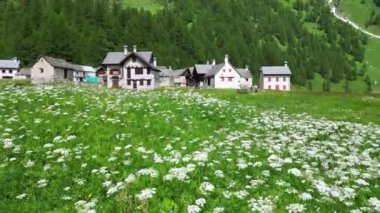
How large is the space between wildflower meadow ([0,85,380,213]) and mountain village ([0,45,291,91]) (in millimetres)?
47342

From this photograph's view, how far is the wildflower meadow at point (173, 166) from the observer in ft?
37.3

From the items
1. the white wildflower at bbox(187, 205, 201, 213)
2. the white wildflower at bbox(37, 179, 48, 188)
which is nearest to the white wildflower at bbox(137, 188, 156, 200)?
the white wildflower at bbox(187, 205, 201, 213)

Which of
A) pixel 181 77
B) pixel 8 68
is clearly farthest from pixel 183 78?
pixel 8 68

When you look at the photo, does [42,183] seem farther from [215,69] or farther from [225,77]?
[215,69]

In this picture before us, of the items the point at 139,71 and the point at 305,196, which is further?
the point at 139,71

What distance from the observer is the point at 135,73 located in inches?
3994

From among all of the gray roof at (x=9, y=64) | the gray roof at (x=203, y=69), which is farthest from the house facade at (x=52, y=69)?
the gray roof at (x=203, y=69)

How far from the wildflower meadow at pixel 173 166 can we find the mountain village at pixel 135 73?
155 feet

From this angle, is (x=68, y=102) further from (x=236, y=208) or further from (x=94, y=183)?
(x=236, y=208)

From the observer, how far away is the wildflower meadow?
11.4m

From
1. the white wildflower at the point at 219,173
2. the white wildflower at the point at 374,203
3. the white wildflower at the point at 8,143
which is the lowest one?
the white wildflower at the point at 374,203

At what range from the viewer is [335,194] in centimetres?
1181

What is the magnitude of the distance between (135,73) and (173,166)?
8918 centimetres

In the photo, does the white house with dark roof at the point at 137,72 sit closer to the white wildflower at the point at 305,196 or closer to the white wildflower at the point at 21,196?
the white wildflower at the point at 21,196
